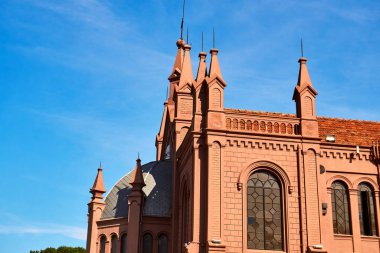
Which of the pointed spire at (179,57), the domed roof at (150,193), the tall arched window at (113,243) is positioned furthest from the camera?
the pointed spire at (179,57)

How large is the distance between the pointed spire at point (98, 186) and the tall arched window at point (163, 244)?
21.5 ft

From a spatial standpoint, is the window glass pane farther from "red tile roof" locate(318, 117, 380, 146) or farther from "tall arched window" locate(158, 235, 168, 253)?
"red tile roof" locate(318, 117, 380, 146)

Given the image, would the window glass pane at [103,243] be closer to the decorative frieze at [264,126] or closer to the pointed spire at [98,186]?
the pointed spire at [98,186]

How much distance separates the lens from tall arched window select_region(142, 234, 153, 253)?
1340 inches

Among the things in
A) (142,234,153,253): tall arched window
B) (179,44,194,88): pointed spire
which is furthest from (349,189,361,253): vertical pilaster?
(179,44,194,88): pointed spire

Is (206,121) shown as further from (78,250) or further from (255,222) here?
(78,250)

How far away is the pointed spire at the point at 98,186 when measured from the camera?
1500 inches

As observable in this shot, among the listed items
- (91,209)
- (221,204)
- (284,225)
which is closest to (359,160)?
(284,225)

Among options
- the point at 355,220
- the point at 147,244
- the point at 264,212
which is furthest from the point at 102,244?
the point at 355,220

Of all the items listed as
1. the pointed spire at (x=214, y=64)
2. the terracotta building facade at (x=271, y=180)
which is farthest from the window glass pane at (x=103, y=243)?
the pointed spire at (x=214, y=64)

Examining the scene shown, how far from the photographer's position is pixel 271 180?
89.3 ft

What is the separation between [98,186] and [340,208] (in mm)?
17771

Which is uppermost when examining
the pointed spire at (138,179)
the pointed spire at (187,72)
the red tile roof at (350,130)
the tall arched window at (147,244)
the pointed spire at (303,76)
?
the pointed spire at (187,72)

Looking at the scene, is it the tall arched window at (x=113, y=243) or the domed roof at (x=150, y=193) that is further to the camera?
the tall arched window at (x=113, y=243)
